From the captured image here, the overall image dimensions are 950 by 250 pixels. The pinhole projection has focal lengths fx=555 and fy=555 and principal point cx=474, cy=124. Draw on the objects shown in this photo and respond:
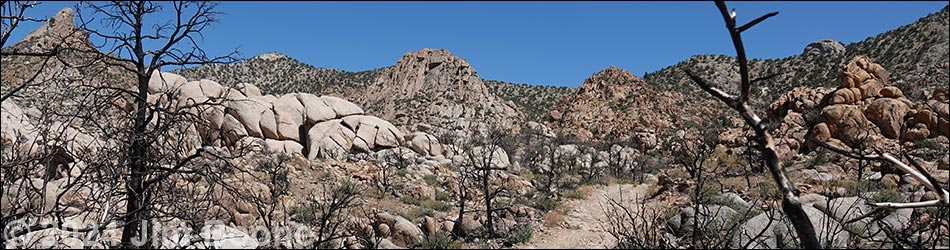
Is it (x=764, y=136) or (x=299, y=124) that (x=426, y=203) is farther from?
(x=764, y=136)

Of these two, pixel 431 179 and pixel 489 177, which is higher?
pixel 431 179

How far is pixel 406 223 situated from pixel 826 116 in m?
18.7

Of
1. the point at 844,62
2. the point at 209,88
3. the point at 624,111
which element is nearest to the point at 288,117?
the point at 209,88

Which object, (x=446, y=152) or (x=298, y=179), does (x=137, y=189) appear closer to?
(x=298, y=179)

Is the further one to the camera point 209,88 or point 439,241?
point 209,88

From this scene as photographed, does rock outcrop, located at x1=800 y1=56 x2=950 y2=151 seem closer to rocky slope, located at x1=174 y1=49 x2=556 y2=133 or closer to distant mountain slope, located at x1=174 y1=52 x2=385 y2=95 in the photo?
rocky slope, located at x1=174 y1=49 x2=556 y2=133

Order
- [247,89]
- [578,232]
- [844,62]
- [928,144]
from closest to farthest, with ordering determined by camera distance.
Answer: [578,232], [928,144], [247,89], [844,62]

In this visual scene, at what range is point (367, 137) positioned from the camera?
26859 millimetres

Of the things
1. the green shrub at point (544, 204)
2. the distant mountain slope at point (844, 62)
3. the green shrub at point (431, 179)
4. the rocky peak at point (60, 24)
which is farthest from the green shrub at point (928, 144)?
the rocky peak at point (60, 24)

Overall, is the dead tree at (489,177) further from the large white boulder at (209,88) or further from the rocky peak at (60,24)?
the large white boulder at (209,88)

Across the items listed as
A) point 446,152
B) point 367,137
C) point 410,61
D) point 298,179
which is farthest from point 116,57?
point 410,61

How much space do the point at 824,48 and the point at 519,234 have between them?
51.1 metres

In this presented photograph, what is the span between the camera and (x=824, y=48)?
52188 mm

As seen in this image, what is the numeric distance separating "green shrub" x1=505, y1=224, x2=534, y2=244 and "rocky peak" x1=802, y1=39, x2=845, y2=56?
4704 cm
